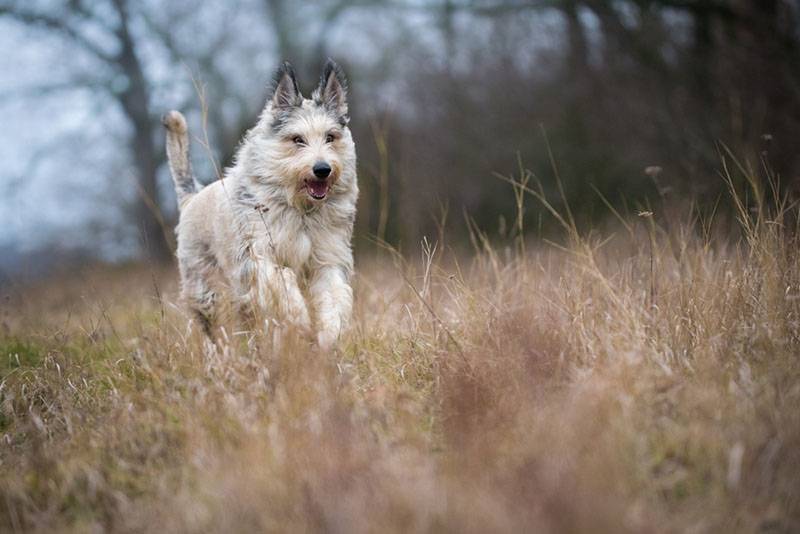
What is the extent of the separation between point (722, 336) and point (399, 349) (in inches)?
64.2

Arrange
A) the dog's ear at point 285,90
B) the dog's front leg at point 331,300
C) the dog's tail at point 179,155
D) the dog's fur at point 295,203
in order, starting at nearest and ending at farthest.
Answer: the dog's front leg at point 331,300, the dog's fur at point 295,203, the dog's ear at point 285,90, the dog's tail at point 179,155

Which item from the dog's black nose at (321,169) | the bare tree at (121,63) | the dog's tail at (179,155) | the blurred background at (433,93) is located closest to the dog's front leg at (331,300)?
the dog's black nose at (321,169)

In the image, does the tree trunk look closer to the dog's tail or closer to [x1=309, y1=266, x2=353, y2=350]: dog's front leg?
the dog's tail

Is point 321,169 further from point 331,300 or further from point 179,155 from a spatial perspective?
point 179,155

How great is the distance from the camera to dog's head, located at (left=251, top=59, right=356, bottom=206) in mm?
4648

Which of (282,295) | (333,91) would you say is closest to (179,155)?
(333,91)

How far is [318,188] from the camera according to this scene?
4664mm

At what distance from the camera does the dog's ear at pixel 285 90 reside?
483cm

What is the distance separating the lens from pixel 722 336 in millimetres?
3525

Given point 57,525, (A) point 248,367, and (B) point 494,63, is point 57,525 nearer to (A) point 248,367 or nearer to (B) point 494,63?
(A) point 248,367

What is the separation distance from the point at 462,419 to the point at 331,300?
1.73 meters

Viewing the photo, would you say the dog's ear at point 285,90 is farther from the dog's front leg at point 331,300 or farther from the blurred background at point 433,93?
the blurred background at point 433,93

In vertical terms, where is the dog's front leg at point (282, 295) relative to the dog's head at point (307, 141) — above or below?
below

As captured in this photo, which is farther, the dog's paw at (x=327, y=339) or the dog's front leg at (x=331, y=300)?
the dog's front leg at (x=331, y=300)
